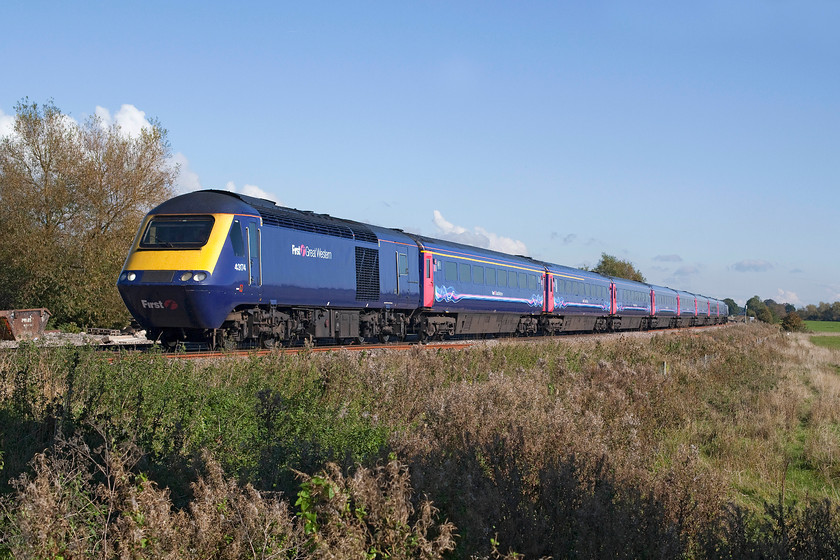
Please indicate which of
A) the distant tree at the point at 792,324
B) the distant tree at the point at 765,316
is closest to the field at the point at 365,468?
the distant tree at the point at 792,324

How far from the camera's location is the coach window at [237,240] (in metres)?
15.0

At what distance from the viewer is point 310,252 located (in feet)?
56.7

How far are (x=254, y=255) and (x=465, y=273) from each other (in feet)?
37.0

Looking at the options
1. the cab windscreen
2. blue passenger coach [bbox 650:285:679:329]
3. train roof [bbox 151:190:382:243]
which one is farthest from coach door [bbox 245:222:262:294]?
blue passenger coach [bbox 650:285:679:329]

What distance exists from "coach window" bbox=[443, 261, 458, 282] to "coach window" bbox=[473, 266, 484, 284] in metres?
1.48

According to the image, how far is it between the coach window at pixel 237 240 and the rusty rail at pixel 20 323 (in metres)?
10.6

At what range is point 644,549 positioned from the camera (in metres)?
6.07

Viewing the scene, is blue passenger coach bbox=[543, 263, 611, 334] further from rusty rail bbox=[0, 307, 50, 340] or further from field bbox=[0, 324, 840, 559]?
rusty rail bbox=[0, 307, 50, 340]

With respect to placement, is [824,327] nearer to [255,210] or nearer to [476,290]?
[476,290]

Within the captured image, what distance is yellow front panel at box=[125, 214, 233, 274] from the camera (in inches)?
571

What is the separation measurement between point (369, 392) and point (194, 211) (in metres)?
6.38

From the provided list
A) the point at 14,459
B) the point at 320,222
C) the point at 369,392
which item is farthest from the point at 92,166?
the point at 14,459

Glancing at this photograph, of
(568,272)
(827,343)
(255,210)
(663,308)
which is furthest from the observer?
(827,343)

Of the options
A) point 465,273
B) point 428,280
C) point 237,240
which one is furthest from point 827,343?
point 237,240
